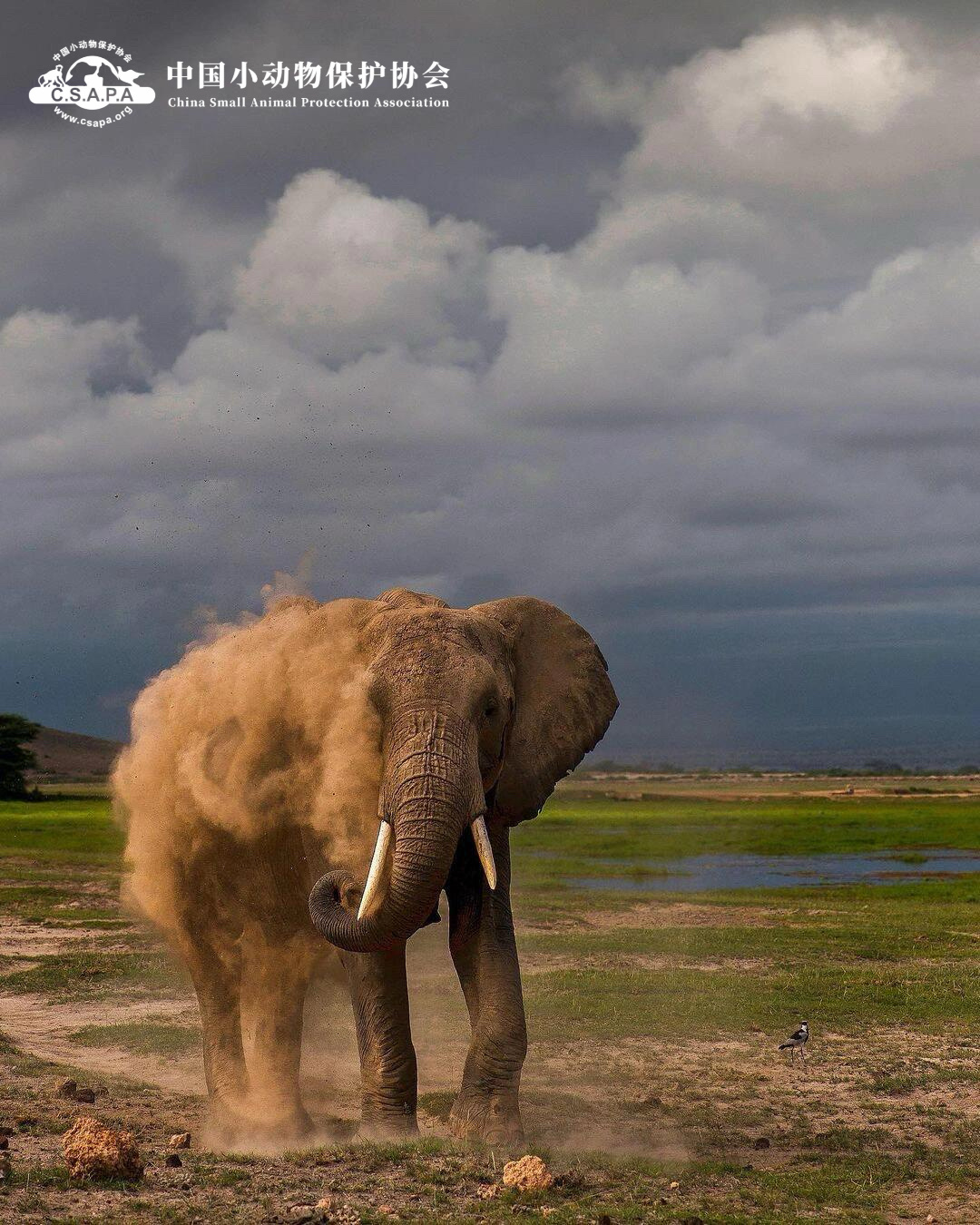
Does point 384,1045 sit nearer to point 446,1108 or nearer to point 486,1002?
point 486,1002

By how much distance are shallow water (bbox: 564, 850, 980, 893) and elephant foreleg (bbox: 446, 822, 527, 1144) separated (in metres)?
27.2

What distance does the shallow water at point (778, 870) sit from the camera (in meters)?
41.7

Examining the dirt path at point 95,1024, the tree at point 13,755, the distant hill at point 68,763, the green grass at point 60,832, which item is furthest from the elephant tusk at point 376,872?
the distant hill at point 68,763

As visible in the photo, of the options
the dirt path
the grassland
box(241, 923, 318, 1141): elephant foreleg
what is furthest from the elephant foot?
the dirt path

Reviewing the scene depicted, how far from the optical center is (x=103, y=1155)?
364 inches

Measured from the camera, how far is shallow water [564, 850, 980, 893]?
41.7 meters

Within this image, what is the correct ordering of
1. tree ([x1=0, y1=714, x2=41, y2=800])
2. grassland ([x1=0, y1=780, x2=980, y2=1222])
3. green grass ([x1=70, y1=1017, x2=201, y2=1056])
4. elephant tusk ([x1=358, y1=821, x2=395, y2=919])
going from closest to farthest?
grassland ([x1=0, y1=780, x2=980, y2=1222]) < elephant tusk ([x1=358, y1=821, x2=395, y2=919]) < green grass ([x1=70, y1=1017, x2=201, y2=1056]) < tree ([x1=0, y1=714, x2=41, y2=800])

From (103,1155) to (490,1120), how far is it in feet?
9.42

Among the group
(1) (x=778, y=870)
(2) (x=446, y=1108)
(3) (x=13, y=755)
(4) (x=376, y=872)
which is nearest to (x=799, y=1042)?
(2) (x=446, y=1108)

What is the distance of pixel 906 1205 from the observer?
10078 millimetres

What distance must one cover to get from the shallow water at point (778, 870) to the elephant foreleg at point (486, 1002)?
27.2 metres

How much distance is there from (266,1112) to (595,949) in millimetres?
11624

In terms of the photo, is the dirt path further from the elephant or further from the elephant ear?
the elephant ear

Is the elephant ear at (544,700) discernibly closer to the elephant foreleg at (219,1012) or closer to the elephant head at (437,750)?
the elephant head at (437,750)
